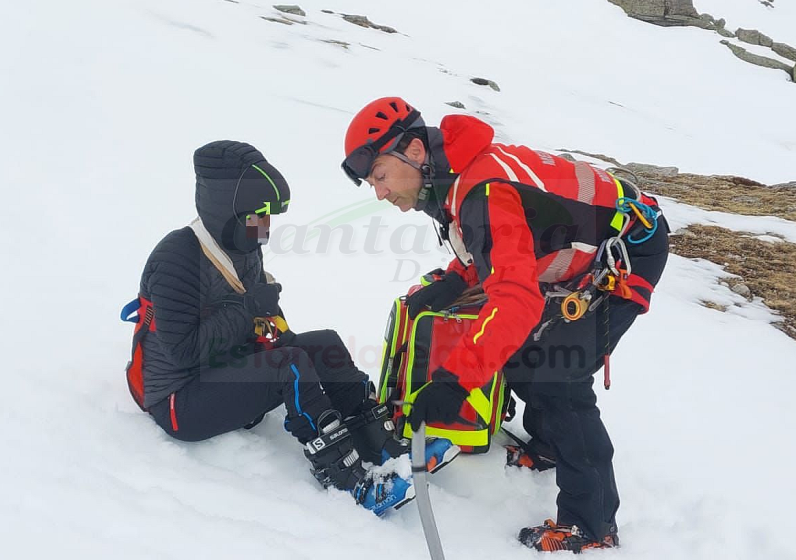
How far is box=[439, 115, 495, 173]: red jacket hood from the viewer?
8.62 ft

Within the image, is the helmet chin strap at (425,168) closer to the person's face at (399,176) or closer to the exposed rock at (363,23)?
the person's face at (399,176)

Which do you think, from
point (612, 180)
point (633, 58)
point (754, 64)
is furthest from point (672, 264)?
point (754, 64)

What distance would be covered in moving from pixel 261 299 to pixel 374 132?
3.48 feet

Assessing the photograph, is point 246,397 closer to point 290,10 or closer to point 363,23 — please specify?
point 290,10

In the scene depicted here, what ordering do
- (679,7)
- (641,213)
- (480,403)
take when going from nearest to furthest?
1. (641,213)
2. (480,403)
3. (679,7)

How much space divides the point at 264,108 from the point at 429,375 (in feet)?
25.2

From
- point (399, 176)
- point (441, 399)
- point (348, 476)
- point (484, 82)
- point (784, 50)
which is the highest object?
point (784, 50)

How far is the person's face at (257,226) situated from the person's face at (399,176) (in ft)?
2.04

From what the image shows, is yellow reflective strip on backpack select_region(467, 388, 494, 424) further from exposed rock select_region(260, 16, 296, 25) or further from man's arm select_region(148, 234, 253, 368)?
exposed rock select_region(260, 16, 296, 25)

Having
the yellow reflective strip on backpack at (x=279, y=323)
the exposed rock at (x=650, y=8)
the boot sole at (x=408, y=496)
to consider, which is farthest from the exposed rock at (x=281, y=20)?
the exposed rock at (x=650, y=8)

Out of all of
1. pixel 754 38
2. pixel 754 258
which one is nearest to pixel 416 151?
pixel 754 258

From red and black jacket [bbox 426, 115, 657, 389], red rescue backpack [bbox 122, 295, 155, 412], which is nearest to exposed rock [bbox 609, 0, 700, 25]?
red and black jacket [bbox 426, 115, 657, 389]

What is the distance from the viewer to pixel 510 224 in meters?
2.41

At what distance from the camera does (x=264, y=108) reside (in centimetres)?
972
